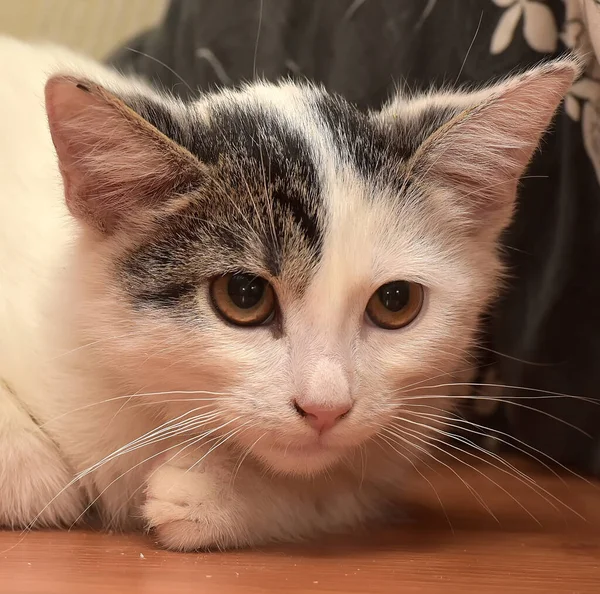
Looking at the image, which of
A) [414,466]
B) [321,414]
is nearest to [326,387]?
[321,414]

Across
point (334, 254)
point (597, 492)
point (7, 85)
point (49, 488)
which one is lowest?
point (597, 492)

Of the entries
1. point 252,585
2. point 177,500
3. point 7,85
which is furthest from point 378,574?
point 7,85

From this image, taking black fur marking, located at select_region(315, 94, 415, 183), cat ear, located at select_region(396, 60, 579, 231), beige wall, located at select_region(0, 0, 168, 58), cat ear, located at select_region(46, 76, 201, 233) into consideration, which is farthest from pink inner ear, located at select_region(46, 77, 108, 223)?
beige wall, located at select_region(0, 0, 168, 58)

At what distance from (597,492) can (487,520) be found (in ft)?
1.06

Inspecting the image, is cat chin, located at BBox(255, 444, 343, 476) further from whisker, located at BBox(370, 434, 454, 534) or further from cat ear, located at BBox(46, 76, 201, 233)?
cat ear, located at BBox(46, 76, 201, 233)

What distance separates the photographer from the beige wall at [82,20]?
87.5 inches

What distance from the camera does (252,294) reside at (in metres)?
1.02

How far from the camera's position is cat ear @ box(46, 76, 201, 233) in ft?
3.17

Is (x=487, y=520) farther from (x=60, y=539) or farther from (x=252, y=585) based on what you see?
(x=60, y=539)

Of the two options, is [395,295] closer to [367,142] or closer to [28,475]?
[367,142]

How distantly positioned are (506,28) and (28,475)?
116 cm

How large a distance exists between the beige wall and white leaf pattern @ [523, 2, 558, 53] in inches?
46.8

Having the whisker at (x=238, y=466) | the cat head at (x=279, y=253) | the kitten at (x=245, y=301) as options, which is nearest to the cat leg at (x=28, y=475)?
the kitten at (x=245, y=301)

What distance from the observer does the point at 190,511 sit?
1032mm
